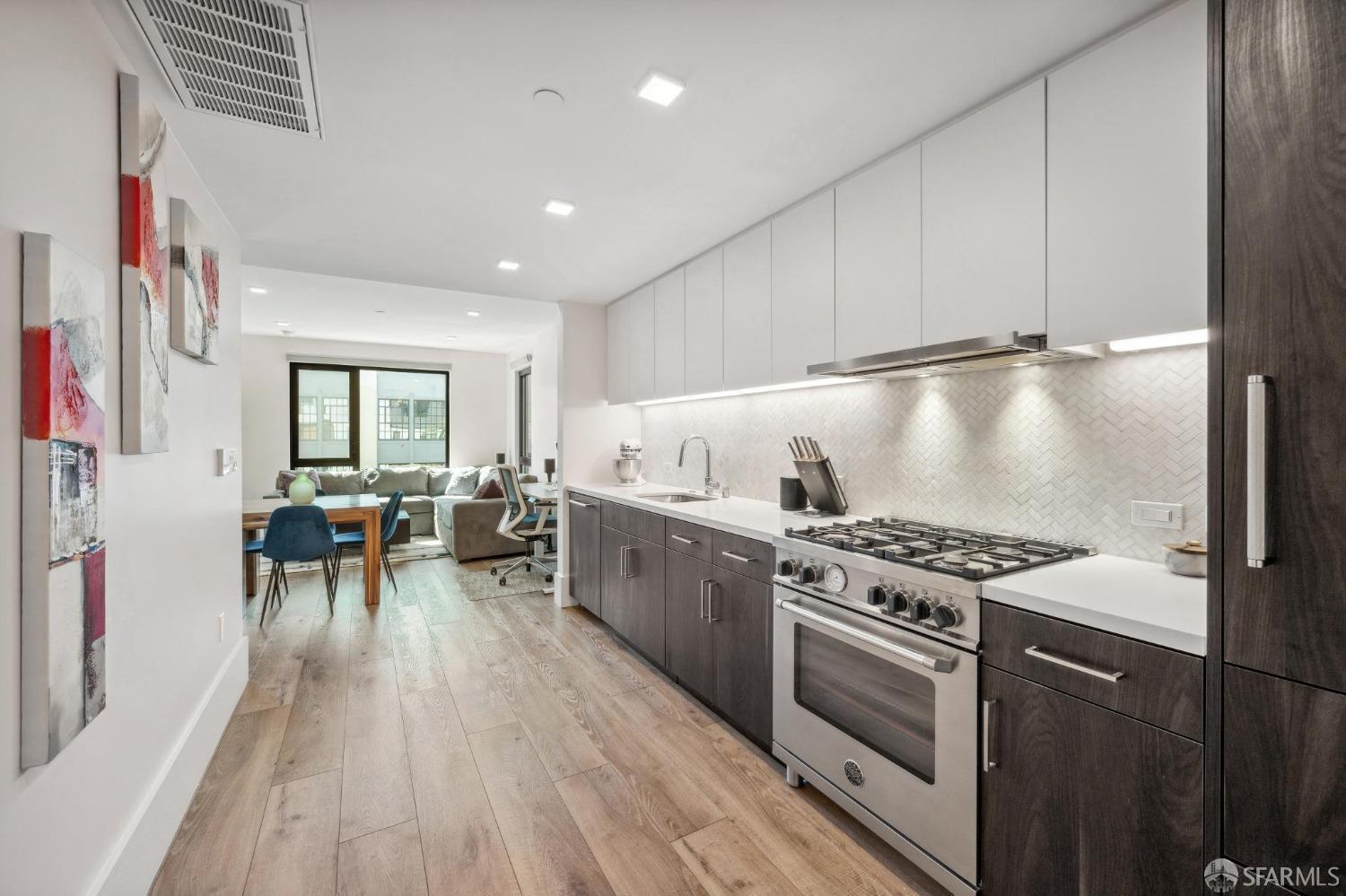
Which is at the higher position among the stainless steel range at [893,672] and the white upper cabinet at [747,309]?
the white upper cabinet at [747,309]

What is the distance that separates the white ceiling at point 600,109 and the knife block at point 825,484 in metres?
1.22

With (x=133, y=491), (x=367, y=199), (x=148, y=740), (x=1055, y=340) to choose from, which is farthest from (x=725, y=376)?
(x=148, y=740)

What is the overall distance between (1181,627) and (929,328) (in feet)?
3.81

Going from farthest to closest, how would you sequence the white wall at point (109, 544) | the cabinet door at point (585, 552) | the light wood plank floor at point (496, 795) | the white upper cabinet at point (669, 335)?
1. the cabinet door at point (585, 552)
2. the white upper cabinet at point (669, 335)
3. the light wood plank floor at point (496, 795)
4. the white wall at point (109, 544)

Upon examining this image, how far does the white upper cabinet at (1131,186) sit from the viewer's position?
138cm

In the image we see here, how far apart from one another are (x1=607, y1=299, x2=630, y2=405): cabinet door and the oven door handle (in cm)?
250

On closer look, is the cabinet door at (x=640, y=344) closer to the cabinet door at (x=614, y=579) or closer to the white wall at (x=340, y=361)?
the cabinet door at (x=614, y=579)

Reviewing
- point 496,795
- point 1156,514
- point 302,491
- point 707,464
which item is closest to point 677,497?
point 707,464

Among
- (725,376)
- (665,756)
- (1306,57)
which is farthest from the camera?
(725,376)

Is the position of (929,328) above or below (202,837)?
above

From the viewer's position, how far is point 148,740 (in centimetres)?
175

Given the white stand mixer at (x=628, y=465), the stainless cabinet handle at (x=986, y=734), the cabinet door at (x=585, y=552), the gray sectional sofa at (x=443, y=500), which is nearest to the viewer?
the stainless cabinet handle at (x=986, y=734)

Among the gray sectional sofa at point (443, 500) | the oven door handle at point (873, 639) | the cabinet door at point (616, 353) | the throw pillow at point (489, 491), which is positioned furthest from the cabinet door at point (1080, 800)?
the throw pillow at point (489, 491)

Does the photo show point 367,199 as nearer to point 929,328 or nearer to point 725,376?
point 725,376
